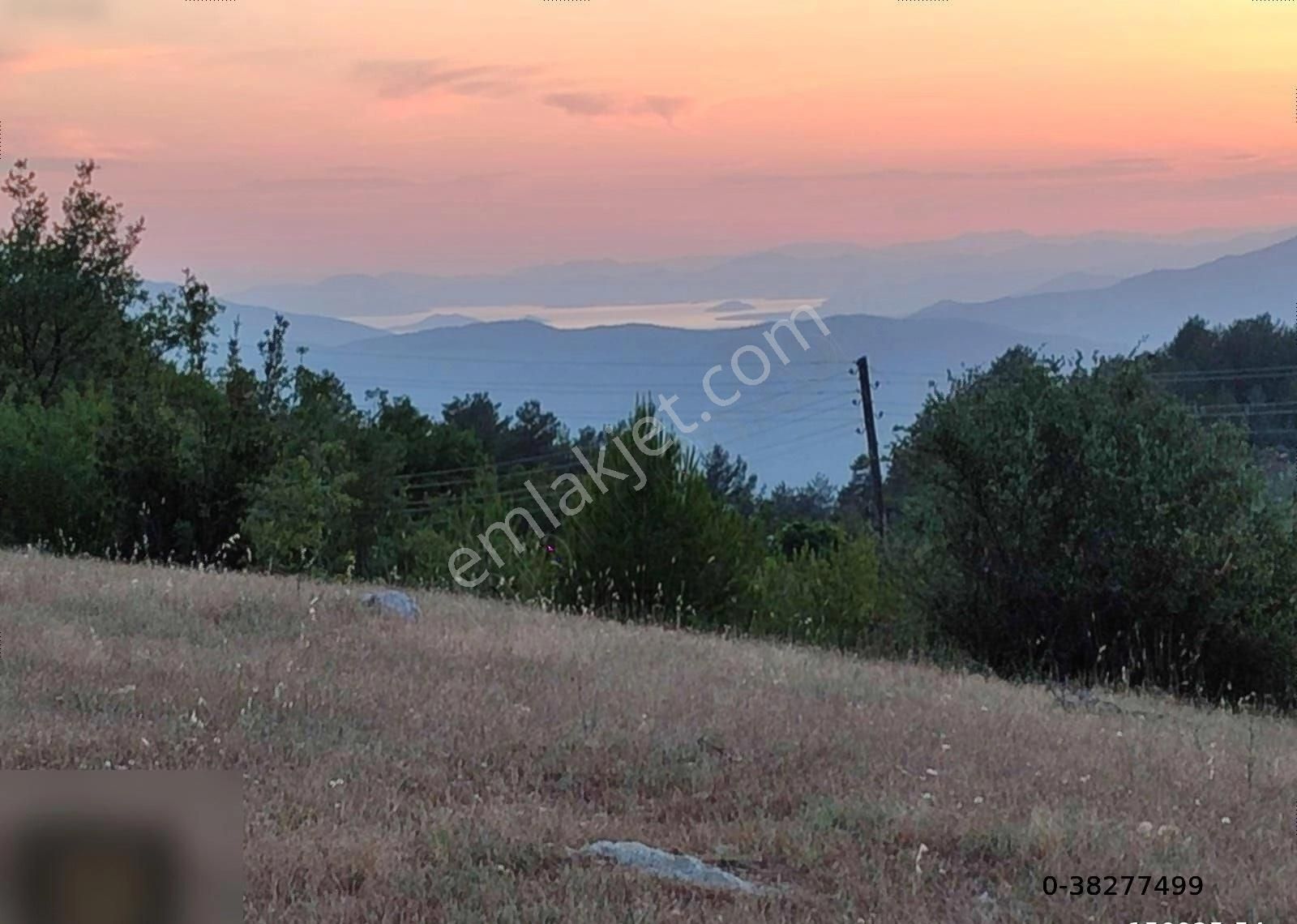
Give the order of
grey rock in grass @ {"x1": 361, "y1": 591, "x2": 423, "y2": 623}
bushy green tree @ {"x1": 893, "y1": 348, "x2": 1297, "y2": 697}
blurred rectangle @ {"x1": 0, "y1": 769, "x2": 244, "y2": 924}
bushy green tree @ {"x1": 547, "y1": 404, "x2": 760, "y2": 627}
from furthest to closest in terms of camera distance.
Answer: bushy green tree @ {"x1": 547, "y1": 404, "x2": 760, "y2": 627} → bushy green tree @ {"x1": 893, "y1": 348, "x2": 1297, "y2": 697} → grey rock in grass @ {"x1": 361, "y1": 591, "x2": 423, "y2": 623} → blurred rectangle @ {"x1": 0, "y1": 769, "x2": 244, "y2": 924}

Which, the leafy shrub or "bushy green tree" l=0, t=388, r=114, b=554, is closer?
the leafy shrub

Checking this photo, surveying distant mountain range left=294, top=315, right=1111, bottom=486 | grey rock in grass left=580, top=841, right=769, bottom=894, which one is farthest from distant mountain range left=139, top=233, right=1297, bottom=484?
grey rock in grass left=580, top=841, right=769, bottom=894

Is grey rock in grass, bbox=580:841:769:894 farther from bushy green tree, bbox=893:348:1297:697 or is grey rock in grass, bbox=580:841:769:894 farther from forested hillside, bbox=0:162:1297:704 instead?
bushy green tree, bbox=893:348:1297:697

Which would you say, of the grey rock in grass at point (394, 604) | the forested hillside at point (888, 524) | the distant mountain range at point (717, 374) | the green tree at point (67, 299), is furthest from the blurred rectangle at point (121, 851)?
the green tree at point (67, 299)

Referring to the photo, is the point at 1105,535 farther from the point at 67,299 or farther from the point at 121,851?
the point at 67,299

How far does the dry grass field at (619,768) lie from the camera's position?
4496 millimetres

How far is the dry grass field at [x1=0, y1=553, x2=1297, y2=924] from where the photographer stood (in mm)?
4496

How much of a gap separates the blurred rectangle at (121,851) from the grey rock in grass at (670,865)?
270 centimetres

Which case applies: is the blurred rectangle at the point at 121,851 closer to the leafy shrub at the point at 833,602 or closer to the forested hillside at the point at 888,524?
the forested hillside at the point at 888,524

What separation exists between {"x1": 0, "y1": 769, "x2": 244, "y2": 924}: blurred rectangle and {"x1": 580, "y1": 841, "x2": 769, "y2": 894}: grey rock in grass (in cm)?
270

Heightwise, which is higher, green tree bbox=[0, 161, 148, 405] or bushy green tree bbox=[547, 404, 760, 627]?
green tree bbox=[0, 161, 148, 405]

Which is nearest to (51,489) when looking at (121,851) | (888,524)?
(888,524)

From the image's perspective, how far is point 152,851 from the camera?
1.88m

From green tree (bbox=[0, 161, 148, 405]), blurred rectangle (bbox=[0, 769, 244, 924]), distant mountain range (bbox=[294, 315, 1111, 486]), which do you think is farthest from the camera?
green tree (bbox=[0, 161, 148, 405])
